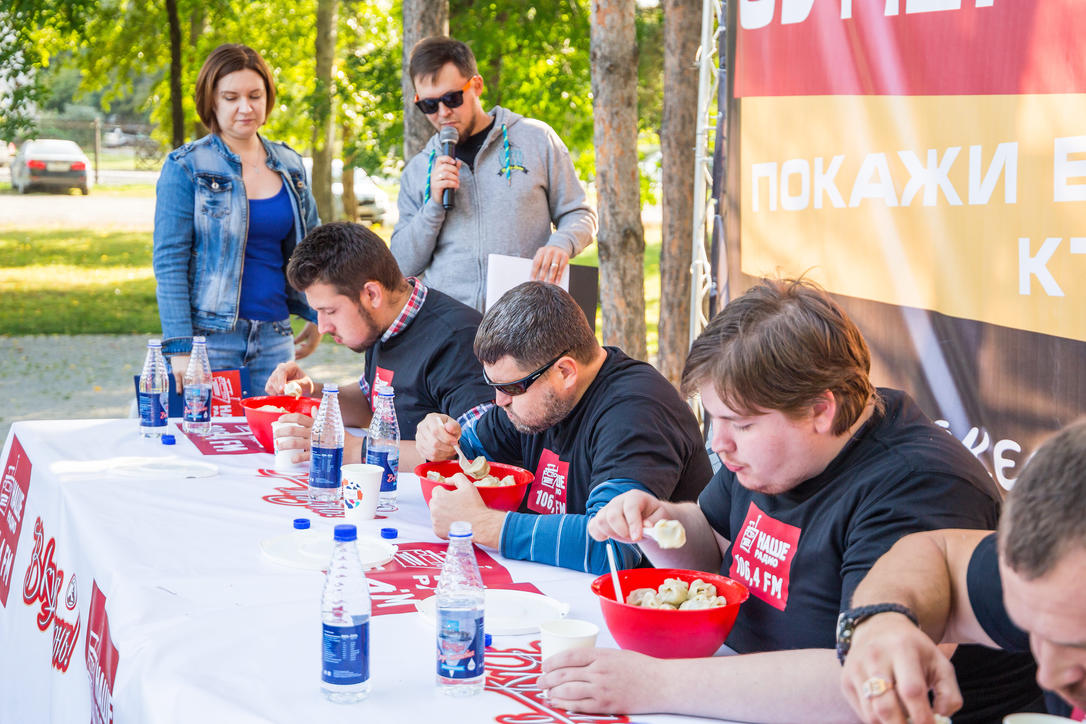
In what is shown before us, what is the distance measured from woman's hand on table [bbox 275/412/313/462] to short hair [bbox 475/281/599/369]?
745 millimetres

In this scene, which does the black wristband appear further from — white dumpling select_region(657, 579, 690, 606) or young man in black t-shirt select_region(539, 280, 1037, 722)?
white dumpling select_region(657, 579, 690, 606)

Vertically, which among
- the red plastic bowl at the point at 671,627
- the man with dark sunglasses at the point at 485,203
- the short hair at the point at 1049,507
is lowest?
the red plastic bowl at the point at 671,627

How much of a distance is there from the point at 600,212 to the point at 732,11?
1812mm

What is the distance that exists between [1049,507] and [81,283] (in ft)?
46.4

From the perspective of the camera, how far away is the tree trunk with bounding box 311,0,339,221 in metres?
10.7

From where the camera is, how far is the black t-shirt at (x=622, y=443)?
2191mm

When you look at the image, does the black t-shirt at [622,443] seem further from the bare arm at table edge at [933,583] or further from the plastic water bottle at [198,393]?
the plastic water bottle at [198,393]

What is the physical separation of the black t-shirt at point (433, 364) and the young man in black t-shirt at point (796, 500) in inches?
51.2

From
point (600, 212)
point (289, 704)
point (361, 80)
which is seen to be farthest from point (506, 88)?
point (289, 704)

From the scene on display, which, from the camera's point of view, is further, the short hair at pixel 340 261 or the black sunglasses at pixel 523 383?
the short hair at pixel 340 261

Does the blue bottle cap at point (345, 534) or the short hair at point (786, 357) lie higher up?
the short hair at point (786, 357)

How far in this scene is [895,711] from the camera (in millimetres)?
1158

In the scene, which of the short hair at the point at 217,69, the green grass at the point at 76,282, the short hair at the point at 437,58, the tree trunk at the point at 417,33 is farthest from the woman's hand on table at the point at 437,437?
the green grass at the point at 76,282

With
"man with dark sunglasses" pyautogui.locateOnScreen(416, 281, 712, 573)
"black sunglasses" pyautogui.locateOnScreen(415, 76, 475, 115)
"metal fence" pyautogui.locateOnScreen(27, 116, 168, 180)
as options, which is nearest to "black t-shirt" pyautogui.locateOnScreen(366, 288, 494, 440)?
"man with dark sunglasses" pyautogui.locateOnScreen(416, 281, 712, 573)
